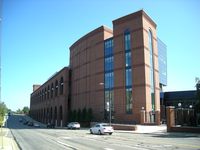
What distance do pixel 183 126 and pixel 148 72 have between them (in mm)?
21481

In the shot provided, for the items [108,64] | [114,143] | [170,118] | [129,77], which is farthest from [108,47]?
[114,143]

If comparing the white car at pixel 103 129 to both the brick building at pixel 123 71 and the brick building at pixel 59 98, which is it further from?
the brick building at pixel 59 98

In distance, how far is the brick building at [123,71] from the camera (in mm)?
53406

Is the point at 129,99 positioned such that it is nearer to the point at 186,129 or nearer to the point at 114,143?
the point at 186,129

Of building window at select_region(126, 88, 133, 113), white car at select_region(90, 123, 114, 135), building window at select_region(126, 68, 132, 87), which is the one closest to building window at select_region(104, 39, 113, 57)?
building window at select_region(126, 68, 132, 87)

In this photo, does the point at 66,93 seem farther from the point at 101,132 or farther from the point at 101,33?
the point at 101,132

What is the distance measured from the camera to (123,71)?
187ft

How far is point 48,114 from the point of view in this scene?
10075cm

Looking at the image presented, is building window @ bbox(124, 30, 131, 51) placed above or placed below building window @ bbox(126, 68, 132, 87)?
above

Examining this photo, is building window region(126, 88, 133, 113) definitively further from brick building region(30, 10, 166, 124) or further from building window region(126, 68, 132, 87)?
building window region(126, 68, 132, 87)

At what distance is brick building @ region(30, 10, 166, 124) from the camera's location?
53406 millimetres

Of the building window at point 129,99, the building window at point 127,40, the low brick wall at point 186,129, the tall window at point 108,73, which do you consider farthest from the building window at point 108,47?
the low brick wall at point 186,129

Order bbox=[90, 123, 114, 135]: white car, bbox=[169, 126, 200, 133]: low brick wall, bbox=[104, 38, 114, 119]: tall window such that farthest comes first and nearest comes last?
bbox=[104, 38, 114, 119]: tall window
bbox=[90, 123, 114, 135]: white car
bbox=[169, 126, 200, 133]: low brick wall

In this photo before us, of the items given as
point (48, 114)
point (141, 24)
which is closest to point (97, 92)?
point (141, 24)
